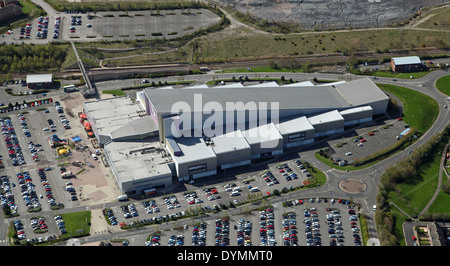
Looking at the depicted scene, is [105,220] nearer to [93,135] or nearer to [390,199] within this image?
[93,135]

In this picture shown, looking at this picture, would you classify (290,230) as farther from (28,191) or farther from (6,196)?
(6,196)

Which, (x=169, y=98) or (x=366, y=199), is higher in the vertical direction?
(x=169, y=98)

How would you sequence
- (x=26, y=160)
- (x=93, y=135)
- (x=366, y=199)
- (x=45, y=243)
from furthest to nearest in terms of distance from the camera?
(x=93, y=135), (x=26, y=160), (x=366, y=199), (x=45, y=243)

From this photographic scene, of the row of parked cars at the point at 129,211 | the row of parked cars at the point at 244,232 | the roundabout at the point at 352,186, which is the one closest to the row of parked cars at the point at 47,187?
the row of parked cars at the point at 129,211

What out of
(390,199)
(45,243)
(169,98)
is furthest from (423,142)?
(45,243)

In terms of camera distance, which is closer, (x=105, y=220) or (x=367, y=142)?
(x=105, y=220)

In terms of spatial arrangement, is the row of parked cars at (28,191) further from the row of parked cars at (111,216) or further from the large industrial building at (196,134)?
the large industrial building at (196,134)

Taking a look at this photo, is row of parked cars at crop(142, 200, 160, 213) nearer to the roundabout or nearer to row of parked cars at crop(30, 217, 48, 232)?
row of parked cars at crop(30, 217, 48, 232)

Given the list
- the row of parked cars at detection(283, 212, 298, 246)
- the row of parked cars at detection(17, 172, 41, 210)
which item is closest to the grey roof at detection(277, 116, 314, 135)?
the row of parked cars at detection(283, 212, 298, 246)

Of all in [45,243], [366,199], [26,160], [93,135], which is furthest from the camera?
[93,135]
